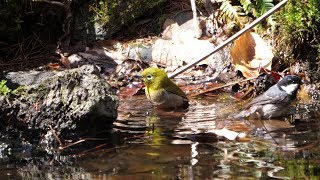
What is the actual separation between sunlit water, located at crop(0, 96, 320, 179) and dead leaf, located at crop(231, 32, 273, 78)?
5.55 ft

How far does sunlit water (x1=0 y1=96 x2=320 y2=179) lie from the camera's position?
169 inches

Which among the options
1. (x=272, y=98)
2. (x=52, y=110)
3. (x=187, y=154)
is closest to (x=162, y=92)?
(x=272, y=98)

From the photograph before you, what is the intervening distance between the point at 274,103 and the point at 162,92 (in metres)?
1.35

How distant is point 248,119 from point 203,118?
46 centimetres

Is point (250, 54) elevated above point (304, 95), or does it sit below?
above

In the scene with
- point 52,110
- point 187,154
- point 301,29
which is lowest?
point 187,154

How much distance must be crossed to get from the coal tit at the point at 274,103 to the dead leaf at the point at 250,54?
1306 mm

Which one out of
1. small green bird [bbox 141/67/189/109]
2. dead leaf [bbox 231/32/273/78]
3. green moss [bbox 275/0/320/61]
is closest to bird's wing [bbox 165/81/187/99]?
small green bird [bbox 141/67/189/109]

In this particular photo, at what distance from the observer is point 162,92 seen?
6910 mm

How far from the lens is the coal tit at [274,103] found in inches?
244

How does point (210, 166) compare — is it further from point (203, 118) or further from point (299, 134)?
point (203, 118)

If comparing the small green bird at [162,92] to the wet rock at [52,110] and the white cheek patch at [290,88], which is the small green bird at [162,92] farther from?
the wet rock at [52,110]

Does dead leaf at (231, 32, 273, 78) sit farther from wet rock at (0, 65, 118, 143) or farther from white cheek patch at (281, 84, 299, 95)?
wet rock at (0, 65, 118, 143)

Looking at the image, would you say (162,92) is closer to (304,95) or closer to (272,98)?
(272,98)
